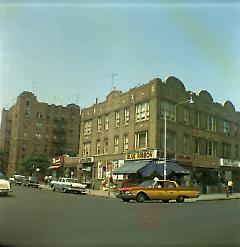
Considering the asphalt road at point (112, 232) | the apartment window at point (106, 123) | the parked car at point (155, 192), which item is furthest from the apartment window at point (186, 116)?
the asphalt road at point (112, 232)

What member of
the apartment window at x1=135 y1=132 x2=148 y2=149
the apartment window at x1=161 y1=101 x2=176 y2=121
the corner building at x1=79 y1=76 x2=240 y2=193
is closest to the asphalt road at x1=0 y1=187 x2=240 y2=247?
the corner building at x1=79 y1=76 x2=240 y2=193

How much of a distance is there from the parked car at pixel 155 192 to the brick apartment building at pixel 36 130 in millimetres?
76000

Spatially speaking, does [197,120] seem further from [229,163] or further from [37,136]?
[37,136]

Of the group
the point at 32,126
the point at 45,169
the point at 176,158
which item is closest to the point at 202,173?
the point at 176,158

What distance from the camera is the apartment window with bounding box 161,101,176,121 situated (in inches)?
Result: 1647

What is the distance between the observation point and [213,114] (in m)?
46.5

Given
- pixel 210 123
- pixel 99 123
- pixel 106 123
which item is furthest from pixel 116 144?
pixel 210 123

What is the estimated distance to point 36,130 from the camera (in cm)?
10450

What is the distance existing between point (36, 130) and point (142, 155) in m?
67.5

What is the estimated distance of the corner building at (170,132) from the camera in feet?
137

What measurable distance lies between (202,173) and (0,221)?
111ft

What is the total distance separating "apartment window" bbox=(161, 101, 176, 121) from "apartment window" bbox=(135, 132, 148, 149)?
9.67ft

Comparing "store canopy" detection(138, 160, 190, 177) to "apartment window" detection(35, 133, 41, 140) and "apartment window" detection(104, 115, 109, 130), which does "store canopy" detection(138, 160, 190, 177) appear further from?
"apartment window" detection(35, 133, 41, 140)

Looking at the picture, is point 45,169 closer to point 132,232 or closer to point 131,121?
point 131,121
